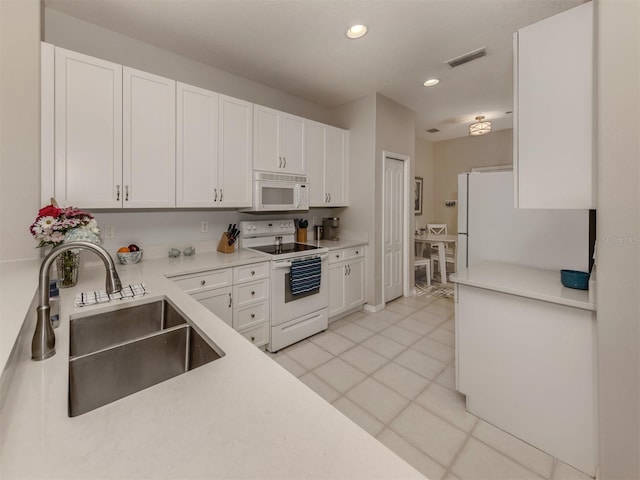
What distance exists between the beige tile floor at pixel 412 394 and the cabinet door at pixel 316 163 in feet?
5.18

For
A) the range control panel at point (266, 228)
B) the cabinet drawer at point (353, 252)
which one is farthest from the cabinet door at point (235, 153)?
the cabinet drawer at point (353, 252)

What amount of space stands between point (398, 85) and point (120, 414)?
390 cm

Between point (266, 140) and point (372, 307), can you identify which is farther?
point (372, 307)

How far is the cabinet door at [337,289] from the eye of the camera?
3.35 meters

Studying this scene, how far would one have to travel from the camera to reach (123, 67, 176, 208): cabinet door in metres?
2.16

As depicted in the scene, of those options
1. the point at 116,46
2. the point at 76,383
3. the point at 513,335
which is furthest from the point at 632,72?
the point at 116,46

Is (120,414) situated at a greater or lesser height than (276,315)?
greater

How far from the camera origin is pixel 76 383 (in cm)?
94

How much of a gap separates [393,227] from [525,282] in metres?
2.36

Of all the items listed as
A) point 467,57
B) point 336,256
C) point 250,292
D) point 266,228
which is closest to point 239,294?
point 250,292

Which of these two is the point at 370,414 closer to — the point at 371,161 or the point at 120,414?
the point at 120,414

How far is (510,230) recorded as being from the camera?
2504mm

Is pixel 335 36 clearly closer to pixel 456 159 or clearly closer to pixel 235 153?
pixel 235 153

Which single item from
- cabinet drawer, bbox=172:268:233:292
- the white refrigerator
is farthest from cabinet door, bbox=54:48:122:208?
the white refrigerator
